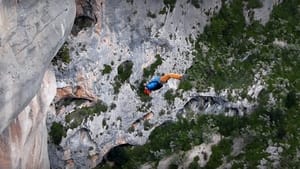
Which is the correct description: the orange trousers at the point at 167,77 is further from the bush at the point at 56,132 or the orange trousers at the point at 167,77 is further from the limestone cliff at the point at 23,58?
the limestone cliff at the point at 23,58

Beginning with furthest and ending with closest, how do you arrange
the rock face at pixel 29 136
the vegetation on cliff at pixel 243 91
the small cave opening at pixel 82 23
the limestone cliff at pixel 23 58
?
the vegetation on cliff at pixel 243 91, the small cave opening at pixel 82 23, the rock face at pixel 29 136, the limestone cliff at pixel 23 58

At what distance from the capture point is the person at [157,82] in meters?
34.8

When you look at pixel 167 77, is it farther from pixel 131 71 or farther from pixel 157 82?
pixel 131 71

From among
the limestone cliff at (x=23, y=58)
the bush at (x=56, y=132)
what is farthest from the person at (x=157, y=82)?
the limestone cliff at (x=23, y=58)

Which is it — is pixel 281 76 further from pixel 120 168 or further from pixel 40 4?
pixel 40 4

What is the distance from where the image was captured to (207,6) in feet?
121

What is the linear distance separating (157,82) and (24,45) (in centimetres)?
1602

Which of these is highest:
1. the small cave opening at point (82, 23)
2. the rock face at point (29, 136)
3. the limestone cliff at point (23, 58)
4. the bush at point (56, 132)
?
the limestone cliff at point (23, 58)

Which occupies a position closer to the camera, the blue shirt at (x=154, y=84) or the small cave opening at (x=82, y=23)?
the small cave opening at (x=82, y=23)

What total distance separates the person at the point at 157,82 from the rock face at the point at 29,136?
26.2 ft

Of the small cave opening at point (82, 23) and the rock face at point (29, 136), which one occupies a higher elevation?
the small cave opening at point (82, 23)

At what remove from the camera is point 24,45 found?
1986cm

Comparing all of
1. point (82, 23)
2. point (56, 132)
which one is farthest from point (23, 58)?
point (56, 132)

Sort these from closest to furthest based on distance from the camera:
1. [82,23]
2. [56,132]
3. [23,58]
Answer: [23,58], [82,23], [56,132]
